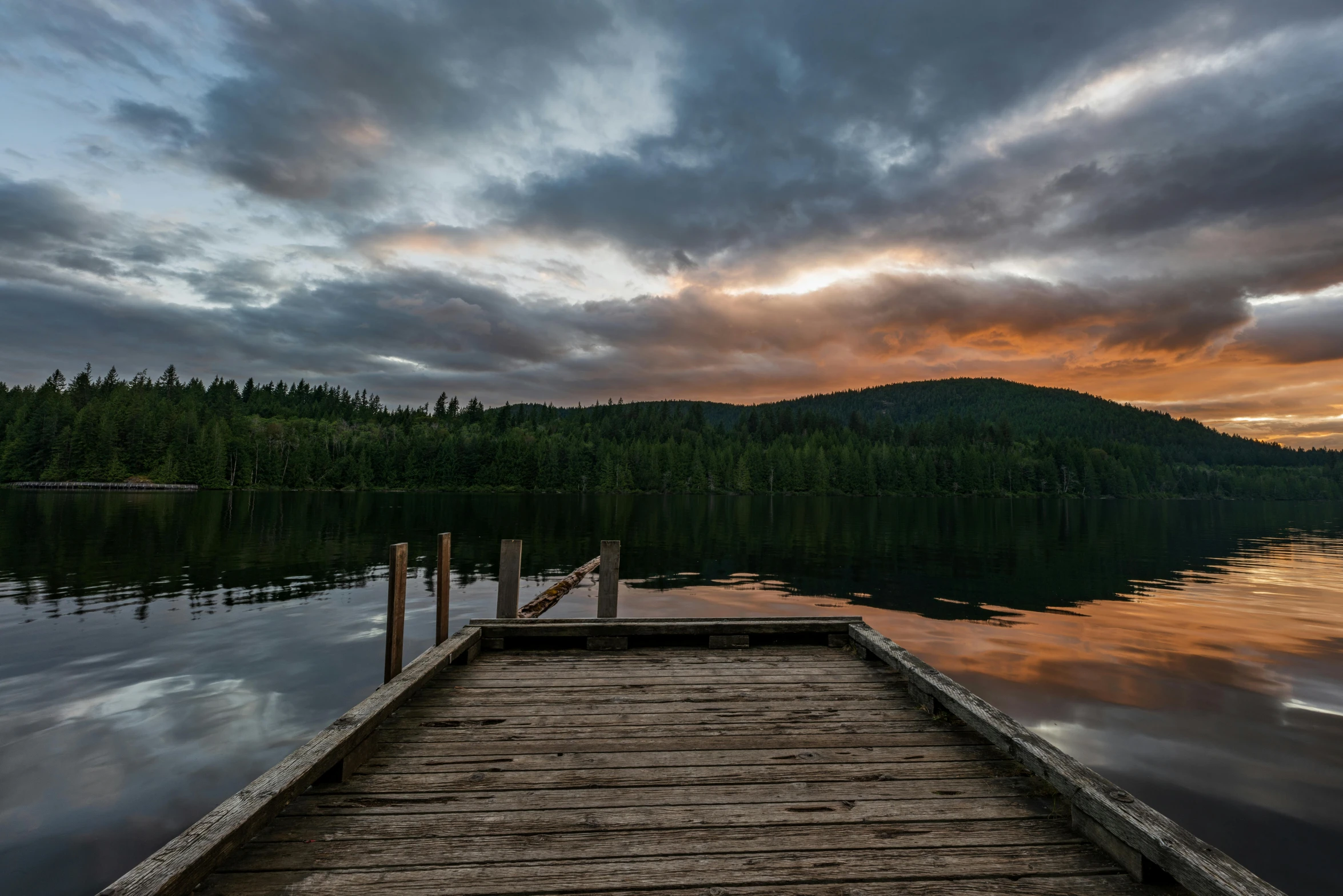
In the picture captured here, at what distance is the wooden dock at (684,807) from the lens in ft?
12.6

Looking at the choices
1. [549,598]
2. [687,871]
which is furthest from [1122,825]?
[549,598]

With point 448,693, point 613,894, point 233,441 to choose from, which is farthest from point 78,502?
point 613,894

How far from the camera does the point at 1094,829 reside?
171 inches

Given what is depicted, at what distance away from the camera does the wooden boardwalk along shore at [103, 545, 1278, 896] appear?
12.6ft

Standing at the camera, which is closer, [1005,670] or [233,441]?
[1005,670]

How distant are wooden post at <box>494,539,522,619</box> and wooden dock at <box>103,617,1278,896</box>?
3.89 meters

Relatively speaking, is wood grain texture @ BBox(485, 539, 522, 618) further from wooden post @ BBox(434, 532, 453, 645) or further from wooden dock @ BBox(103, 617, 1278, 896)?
wooden dock @ BBox(103, 617, 1278, 896)

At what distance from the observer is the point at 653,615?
18828 millimetres

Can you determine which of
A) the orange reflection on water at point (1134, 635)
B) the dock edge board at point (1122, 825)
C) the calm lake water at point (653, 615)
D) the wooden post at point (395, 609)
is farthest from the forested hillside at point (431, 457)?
the dock edge board at point (1122, 825)

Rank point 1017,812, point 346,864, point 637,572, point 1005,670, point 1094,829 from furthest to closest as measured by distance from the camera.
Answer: point 637,572 < point 1005,670 < point 1017,812 < point 1094,829 < point 346,864

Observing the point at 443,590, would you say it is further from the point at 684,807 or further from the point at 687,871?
the point at 687,871

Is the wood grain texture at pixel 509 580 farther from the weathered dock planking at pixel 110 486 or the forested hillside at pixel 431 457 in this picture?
the forested hillside at pixel 431 457

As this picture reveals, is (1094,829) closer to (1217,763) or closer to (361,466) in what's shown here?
(1217,763)

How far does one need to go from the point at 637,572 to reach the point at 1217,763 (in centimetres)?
2178
